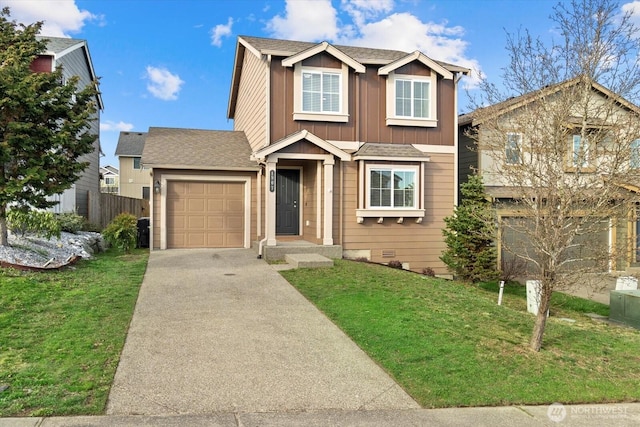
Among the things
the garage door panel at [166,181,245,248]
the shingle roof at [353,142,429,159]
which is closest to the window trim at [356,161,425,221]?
the shingle roof at [353,142,429,159]

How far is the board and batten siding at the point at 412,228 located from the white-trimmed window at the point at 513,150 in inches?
311

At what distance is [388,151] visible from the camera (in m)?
14.1

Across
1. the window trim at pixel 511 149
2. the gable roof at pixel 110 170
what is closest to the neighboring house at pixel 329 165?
the window trim at pixel 511 149

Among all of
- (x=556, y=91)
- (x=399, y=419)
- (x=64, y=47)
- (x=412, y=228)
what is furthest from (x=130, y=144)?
(x=399, y=419)

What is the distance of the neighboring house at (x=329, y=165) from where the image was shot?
1375 cm

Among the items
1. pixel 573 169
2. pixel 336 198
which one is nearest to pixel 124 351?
pixel 573 169

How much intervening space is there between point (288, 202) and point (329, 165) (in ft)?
8.03

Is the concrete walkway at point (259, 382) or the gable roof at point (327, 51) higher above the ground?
the gable roof at point (327, 51)

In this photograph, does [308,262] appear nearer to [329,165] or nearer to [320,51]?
[329,165]

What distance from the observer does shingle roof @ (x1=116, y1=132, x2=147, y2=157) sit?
36.3m

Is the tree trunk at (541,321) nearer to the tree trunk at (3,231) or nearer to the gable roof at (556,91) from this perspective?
the gable roof at (556,91)

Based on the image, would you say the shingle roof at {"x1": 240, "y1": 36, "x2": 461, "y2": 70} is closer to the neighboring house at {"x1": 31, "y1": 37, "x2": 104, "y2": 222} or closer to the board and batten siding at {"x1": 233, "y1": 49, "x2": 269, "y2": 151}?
the board and batten siding at {"x1": 233, "y1": 49, "x2": 269, "y2": 151}

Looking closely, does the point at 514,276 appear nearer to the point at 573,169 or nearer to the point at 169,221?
the point at 573,169

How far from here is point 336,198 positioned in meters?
14.0
